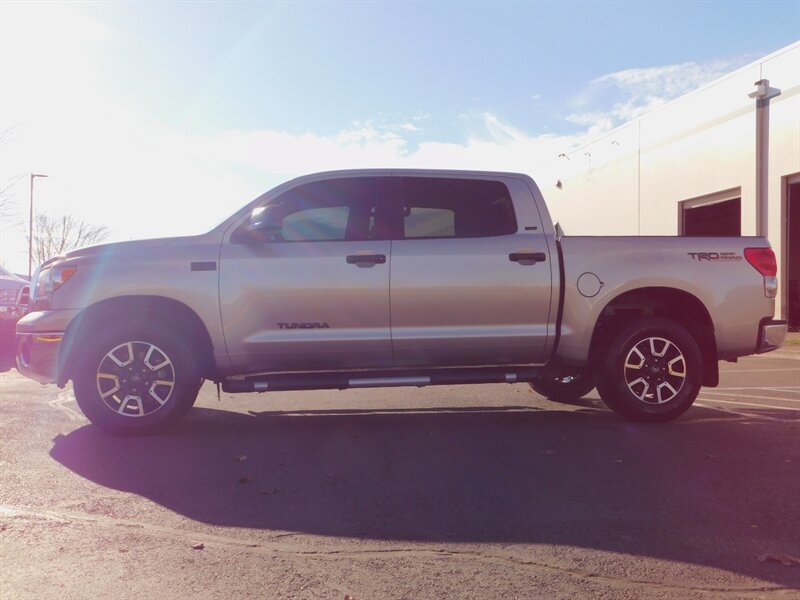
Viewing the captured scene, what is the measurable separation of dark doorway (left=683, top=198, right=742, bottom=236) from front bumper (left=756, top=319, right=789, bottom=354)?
19.4m

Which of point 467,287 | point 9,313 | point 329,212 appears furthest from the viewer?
point 9,313

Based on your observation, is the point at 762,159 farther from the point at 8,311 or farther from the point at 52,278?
the point at 52,278

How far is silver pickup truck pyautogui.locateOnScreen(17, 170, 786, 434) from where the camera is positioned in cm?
595

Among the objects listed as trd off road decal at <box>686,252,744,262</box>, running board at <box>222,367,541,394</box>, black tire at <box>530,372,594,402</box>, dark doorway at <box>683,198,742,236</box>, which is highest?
dark doorway at <box>683,198,742,236</box>

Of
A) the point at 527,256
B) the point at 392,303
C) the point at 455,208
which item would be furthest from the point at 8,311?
the point at 527,256

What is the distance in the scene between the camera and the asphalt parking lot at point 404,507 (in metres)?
→ 3.21

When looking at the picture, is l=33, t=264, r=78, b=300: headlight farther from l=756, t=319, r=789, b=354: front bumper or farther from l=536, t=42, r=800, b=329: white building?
l=536, t=42, r=800, b=329: white building

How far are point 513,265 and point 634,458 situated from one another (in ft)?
6.03

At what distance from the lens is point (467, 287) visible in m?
6.16

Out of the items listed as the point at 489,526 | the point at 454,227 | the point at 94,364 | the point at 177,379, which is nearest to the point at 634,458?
the point at 489,526

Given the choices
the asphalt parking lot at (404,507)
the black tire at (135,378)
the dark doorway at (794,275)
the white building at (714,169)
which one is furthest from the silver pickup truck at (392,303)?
the dark doorway at (794,275)

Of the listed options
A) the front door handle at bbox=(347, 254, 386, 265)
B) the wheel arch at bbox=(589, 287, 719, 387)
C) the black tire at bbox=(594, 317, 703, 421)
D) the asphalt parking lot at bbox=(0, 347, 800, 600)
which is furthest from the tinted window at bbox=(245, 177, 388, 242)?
the black tire at bbox=(594, 317, 703, 421)

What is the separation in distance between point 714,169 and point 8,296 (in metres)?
19.8

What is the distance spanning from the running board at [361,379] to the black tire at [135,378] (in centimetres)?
40
